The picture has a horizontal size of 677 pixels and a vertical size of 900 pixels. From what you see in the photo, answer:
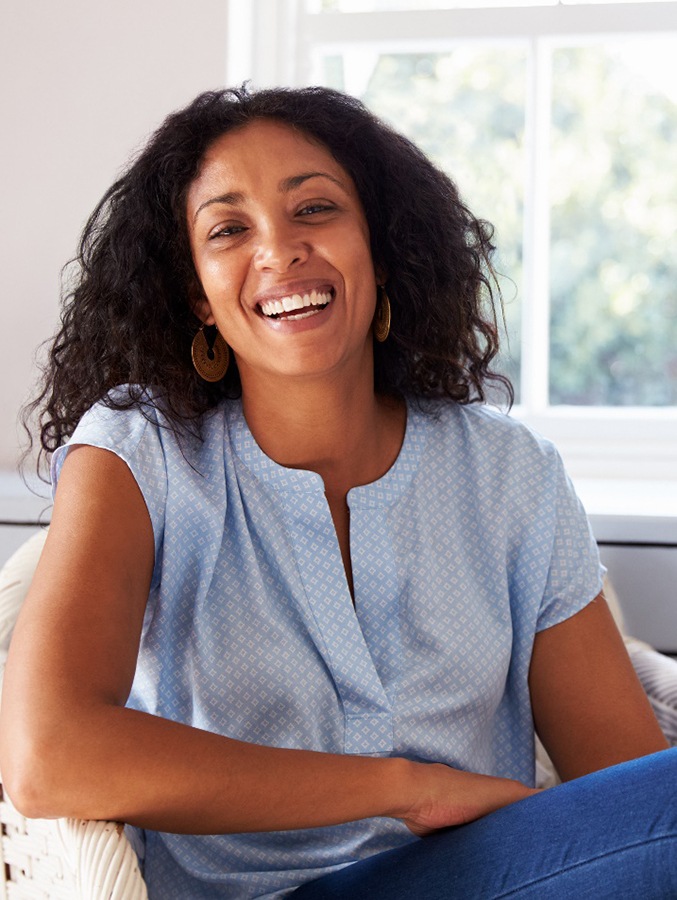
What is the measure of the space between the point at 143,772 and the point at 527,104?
1.78 metres

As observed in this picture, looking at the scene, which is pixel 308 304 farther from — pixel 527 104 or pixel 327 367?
pixel 527 104

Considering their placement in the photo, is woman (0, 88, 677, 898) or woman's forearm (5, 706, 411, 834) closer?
woman's forearm (5, 706, 411, 834)

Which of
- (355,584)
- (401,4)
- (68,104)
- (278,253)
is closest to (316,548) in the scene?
(355,584)

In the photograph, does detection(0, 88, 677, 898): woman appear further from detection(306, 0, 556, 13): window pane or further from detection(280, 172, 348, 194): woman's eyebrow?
detection(306, 0, 556, 13): window pane

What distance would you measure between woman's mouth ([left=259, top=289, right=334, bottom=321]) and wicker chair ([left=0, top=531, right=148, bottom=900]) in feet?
1.69

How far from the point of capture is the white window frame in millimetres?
2273

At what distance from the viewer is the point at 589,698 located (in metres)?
1.42

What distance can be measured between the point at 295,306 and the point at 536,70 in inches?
49.7

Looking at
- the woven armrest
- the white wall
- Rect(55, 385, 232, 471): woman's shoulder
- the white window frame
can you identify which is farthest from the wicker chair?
the white window frame

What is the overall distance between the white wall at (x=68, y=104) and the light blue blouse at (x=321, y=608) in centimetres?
89

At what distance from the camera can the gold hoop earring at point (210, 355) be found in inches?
57.7

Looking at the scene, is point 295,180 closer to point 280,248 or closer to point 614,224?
point 280,248

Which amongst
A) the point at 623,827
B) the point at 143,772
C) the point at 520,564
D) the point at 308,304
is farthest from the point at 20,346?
the point at 623,827

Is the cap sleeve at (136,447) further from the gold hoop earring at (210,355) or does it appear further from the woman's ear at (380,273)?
the woman's ear at (380,273)
